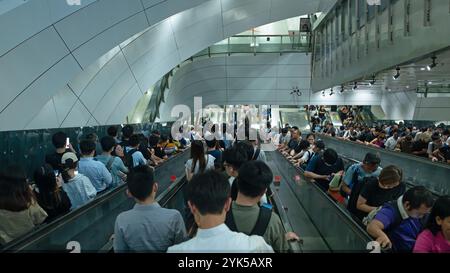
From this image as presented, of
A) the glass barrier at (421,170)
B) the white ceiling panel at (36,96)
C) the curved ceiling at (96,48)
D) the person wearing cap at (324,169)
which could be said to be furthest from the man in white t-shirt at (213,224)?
the glass barrier at (421,170)

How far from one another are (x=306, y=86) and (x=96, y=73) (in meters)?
21.3

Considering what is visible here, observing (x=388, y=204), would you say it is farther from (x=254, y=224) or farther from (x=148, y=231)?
(x=148, y=231)

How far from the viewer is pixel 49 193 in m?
4.71

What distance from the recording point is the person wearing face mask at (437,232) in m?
2.94

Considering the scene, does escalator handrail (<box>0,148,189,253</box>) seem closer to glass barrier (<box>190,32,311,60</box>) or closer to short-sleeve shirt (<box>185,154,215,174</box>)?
short-sleeve shirt (<box>185,154,215,174</box>)

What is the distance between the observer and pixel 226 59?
98.9 feet

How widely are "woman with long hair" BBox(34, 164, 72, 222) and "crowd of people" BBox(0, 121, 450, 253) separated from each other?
0.01 m

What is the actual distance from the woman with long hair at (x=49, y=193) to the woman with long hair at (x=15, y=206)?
0.63 metres

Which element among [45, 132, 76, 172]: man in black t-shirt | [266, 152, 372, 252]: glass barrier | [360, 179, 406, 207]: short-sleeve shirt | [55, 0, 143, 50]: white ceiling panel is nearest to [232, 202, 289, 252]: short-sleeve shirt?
[266, 152, 372, 252]: glass barrier

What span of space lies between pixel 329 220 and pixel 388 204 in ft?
7.46

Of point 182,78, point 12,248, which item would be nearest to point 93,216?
point 12,248

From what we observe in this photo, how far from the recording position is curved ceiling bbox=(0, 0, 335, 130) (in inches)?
363

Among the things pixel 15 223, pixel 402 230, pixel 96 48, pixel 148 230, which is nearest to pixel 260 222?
pixel 148 230

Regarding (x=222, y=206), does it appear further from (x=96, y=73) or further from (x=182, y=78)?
(x=182, y=78)
